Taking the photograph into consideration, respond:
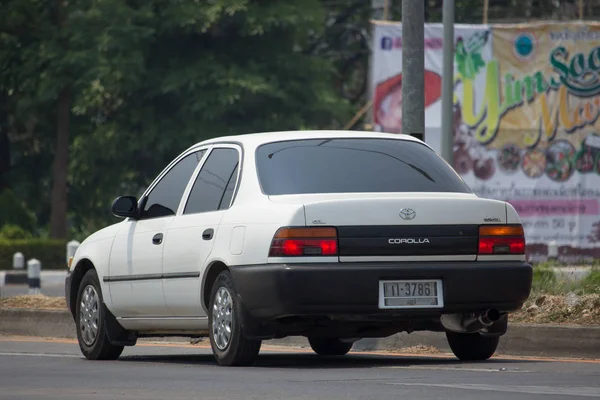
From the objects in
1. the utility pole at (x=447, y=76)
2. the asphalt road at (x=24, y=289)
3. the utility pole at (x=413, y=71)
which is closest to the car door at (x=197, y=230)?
the utility pole at (x=413, y=71)

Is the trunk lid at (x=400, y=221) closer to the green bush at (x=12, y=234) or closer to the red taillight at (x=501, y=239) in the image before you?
the red taillight at (x=501, y=239)

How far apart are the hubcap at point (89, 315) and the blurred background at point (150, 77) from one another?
3435 cm

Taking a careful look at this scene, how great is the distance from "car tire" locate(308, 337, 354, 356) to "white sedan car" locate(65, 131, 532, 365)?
114cm

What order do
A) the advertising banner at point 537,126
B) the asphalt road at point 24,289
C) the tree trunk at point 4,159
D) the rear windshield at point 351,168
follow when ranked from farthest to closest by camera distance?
the tree trunk at point 4,159 → the advertising banner at point 537,126 → the asphalt road at point 24,289 → the rear windshield at point 351,168

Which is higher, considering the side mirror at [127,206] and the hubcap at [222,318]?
the side mirror at [127,206]

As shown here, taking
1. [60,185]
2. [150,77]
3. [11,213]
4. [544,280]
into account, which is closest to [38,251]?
[11,213]

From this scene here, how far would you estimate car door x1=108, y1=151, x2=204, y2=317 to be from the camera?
11.7m

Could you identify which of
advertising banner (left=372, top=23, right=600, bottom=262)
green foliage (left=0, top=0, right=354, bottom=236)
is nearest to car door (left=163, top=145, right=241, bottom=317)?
advertising banner (left=372, top=23, right=600, bottom=262)

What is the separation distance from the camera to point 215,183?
11375mm

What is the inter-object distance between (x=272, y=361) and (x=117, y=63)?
124ft

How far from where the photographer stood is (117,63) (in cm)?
4869

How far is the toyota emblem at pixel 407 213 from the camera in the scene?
34.1 ft

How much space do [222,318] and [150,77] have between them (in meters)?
39.7

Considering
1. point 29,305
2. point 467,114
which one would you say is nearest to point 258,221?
point 29,305
